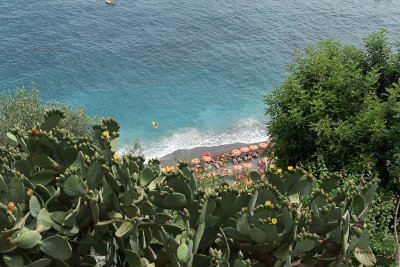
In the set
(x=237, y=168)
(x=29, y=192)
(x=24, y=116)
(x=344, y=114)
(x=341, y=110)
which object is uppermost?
(x=29, y=192)

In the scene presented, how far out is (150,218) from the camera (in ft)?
20.6

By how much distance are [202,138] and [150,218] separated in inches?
1056

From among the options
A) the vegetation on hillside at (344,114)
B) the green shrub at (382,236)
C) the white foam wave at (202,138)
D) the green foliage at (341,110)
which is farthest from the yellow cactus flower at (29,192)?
the white foam wave at (202,138)

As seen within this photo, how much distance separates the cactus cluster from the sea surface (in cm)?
2507

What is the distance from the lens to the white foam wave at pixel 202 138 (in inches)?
1259

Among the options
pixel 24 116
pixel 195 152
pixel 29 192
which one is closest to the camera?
pixel 29 192

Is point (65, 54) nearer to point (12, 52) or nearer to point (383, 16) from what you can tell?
point (12, 52)

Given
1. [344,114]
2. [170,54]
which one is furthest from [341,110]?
[170,54]

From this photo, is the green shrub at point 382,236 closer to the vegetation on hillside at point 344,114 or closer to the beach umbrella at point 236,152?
the vegetation on hillside at point 344,114

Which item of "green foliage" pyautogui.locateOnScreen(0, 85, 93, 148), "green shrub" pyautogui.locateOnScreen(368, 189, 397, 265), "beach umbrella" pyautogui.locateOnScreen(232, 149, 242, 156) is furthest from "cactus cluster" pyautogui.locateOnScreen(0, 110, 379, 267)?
"beach umbrella" pyautogui.locateOnScreen(232, 149, 242, 156)

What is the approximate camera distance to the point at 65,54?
39531 mm

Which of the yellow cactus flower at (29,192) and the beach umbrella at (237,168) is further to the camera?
the beach umbrella at (237,168)

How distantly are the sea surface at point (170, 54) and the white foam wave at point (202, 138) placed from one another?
71 millimetres

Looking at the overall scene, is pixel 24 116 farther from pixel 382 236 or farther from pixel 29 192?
pixel 29 192
